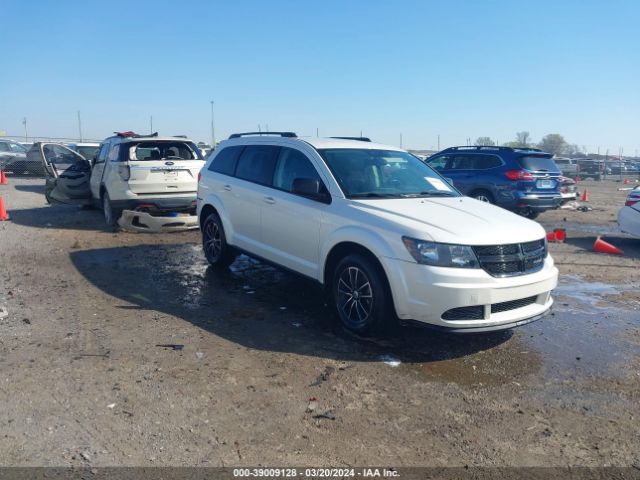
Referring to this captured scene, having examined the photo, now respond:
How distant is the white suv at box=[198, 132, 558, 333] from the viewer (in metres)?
4.58

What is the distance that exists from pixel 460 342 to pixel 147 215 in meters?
6.82

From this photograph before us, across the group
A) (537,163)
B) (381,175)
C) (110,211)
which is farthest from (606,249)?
(110,211)

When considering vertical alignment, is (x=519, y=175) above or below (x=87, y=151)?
below

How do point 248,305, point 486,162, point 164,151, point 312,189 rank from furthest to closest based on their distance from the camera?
point 486,162 < point 164,151 < point 248,305 < point 312,189

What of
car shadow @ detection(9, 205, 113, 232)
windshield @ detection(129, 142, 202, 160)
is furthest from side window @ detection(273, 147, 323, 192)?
car shadow @ detection(9, 205, 113, 232)

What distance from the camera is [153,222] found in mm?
10172

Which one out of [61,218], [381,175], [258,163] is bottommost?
[61,218]

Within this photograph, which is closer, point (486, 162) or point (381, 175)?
point (381, 175)

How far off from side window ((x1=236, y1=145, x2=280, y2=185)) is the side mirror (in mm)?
925

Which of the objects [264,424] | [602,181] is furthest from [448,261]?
[602,181]

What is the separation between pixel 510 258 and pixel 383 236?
1.10 metres

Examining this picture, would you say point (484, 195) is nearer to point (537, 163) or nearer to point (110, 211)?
point (537, 163)

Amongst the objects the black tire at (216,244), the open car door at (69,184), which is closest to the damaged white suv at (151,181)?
the open car door at (69,184)

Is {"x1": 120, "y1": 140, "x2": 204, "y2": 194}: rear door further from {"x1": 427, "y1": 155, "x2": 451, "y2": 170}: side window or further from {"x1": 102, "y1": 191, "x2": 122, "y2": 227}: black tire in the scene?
{"x1": 427, "y1": 155, "x2": 451, "y2": 170}: side window
